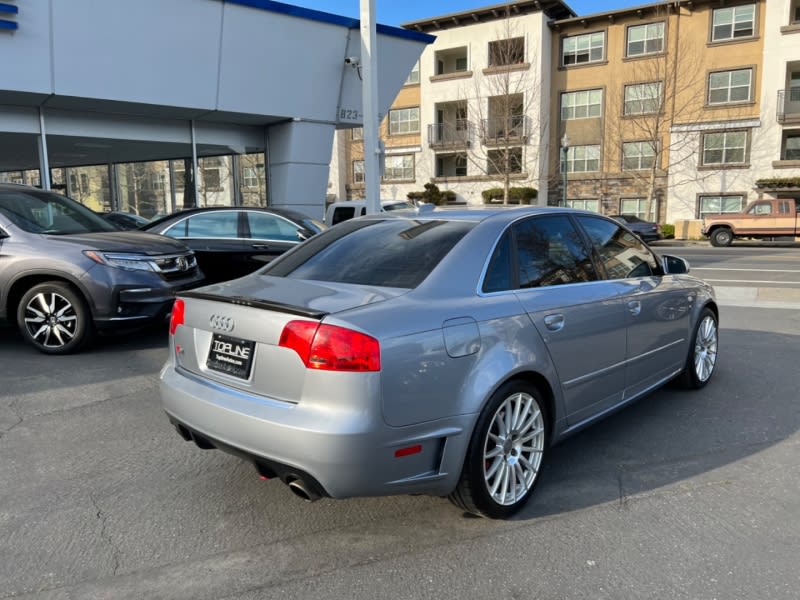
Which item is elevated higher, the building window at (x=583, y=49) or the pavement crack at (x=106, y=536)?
the building window at (x=583, y=49)

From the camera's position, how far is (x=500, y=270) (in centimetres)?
344

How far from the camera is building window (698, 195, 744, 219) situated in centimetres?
3279

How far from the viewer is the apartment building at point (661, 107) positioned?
107 feet

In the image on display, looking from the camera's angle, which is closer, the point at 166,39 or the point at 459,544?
the point at 459,544

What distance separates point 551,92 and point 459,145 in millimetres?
6212

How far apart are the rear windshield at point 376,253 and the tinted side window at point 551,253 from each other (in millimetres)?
382

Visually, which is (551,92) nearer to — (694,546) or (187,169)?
(187,169)

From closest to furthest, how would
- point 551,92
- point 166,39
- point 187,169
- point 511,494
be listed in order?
point 511,494
point 166,39
point 187,169
point 551,92

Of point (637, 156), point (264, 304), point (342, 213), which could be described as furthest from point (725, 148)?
point (264, 304)

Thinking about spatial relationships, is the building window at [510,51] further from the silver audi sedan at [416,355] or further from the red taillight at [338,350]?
the red taillight at [338,350]

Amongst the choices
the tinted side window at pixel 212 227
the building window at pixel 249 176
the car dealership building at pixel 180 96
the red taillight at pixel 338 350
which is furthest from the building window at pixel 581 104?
the red taillight at pixel 338 350

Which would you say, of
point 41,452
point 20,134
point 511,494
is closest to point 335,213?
point 20,134

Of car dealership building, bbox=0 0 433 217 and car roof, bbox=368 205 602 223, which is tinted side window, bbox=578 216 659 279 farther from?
car dealership building, bbox=0 0 433 217

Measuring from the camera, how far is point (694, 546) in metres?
2.98
